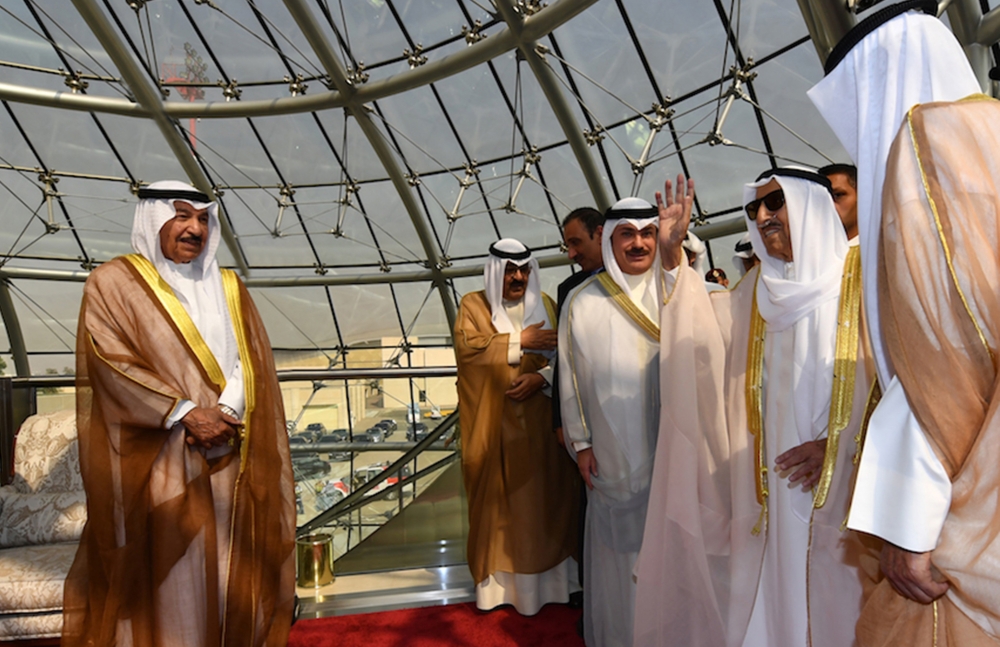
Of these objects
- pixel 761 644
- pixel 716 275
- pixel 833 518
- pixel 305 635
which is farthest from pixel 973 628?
pixel 716 275

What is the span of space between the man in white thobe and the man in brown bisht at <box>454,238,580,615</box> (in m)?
0.42

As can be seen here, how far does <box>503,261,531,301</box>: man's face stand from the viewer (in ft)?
12.8

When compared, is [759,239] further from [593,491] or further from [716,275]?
[716,275]

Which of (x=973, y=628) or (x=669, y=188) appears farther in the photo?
(x=669, y=188)

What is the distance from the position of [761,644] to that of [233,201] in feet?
49.9

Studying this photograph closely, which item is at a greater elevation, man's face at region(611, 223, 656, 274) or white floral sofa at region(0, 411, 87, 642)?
man's face at region(611, 223, 656, 274)

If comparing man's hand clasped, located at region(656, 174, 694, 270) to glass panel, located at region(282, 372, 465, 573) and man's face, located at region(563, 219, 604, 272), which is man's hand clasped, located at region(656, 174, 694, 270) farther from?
glass panel, located at region(282, 372, 465, 573)

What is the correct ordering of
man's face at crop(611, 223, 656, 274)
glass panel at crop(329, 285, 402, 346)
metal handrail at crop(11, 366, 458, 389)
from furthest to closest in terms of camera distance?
glass panel at crop(329, 285, 402, 346)
metal handrail at crop(11, 366, 458, 389)
man's face at crop(611, 223, 656, 274)

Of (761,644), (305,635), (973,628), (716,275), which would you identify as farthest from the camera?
(716,275)

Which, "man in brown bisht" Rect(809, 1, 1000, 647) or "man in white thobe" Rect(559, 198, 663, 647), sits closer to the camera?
"man in brown bisht" Rect(809, 1, 1000, 647)

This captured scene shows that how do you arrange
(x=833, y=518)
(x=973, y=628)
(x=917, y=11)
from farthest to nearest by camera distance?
1. (x=833, y=518)
2. (x=917, y=11)
3. (x=973, y=628)

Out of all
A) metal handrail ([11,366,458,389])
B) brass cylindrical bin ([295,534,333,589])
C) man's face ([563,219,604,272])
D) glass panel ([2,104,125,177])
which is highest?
glass panel ([2,104,125,177])

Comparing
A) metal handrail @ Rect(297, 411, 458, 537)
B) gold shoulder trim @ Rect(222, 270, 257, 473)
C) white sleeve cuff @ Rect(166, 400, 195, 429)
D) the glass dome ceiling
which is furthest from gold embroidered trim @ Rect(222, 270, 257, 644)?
the glass dome ceiling

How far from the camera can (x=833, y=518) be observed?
2148 mm
